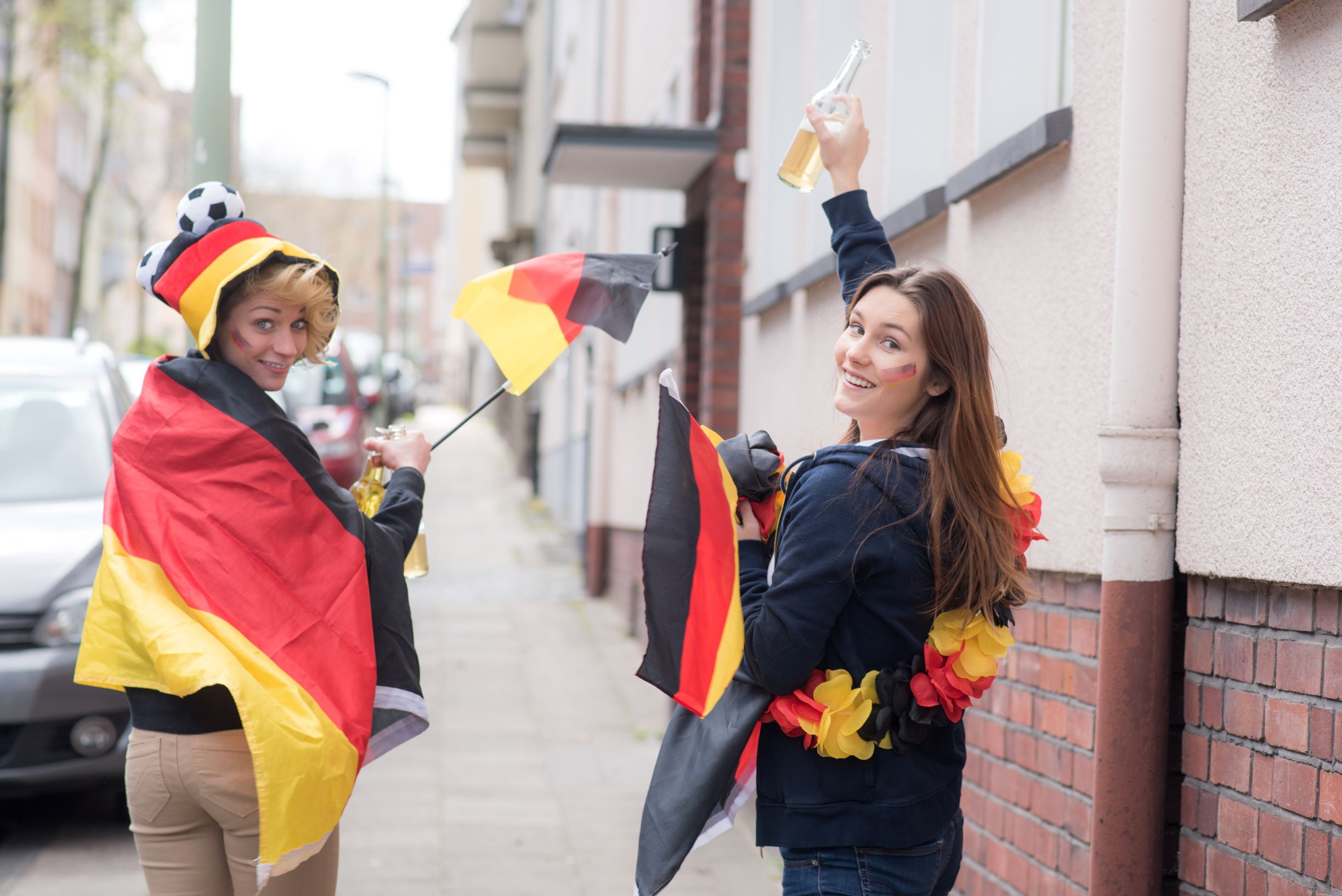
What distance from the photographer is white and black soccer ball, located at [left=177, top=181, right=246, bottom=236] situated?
306 centimetres

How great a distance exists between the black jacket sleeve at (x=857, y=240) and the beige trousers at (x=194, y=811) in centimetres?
153

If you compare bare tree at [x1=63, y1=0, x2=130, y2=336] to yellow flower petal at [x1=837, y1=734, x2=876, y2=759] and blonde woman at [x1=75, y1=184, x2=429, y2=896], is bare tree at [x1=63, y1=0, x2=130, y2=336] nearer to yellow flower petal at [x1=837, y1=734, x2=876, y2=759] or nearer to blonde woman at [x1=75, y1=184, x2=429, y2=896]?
blonde woman at [x1=75, y1=184, x2=429, y2=896]

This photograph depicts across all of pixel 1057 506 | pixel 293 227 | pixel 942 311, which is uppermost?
pixel 293 227

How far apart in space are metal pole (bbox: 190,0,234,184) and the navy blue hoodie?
3545 millimetres

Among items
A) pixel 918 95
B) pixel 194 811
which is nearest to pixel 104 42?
pixel 918 95

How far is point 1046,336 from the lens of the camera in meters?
3.96

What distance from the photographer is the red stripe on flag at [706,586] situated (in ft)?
8.54

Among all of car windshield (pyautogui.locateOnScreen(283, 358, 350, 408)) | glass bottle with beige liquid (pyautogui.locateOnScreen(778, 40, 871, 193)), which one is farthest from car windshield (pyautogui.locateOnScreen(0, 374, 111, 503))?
car windshield (pyautogui.locateOnScreen(283, 358, 350, 408))

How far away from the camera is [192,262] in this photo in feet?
9.86

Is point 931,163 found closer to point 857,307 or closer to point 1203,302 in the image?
point 1203,302

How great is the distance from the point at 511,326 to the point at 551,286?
0.40ft

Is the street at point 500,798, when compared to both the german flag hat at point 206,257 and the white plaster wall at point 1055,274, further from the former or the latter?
the german flag hat at point 206,257

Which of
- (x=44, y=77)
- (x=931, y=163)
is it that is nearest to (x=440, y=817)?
(x=931, y=163)

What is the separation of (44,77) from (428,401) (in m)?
31.5
